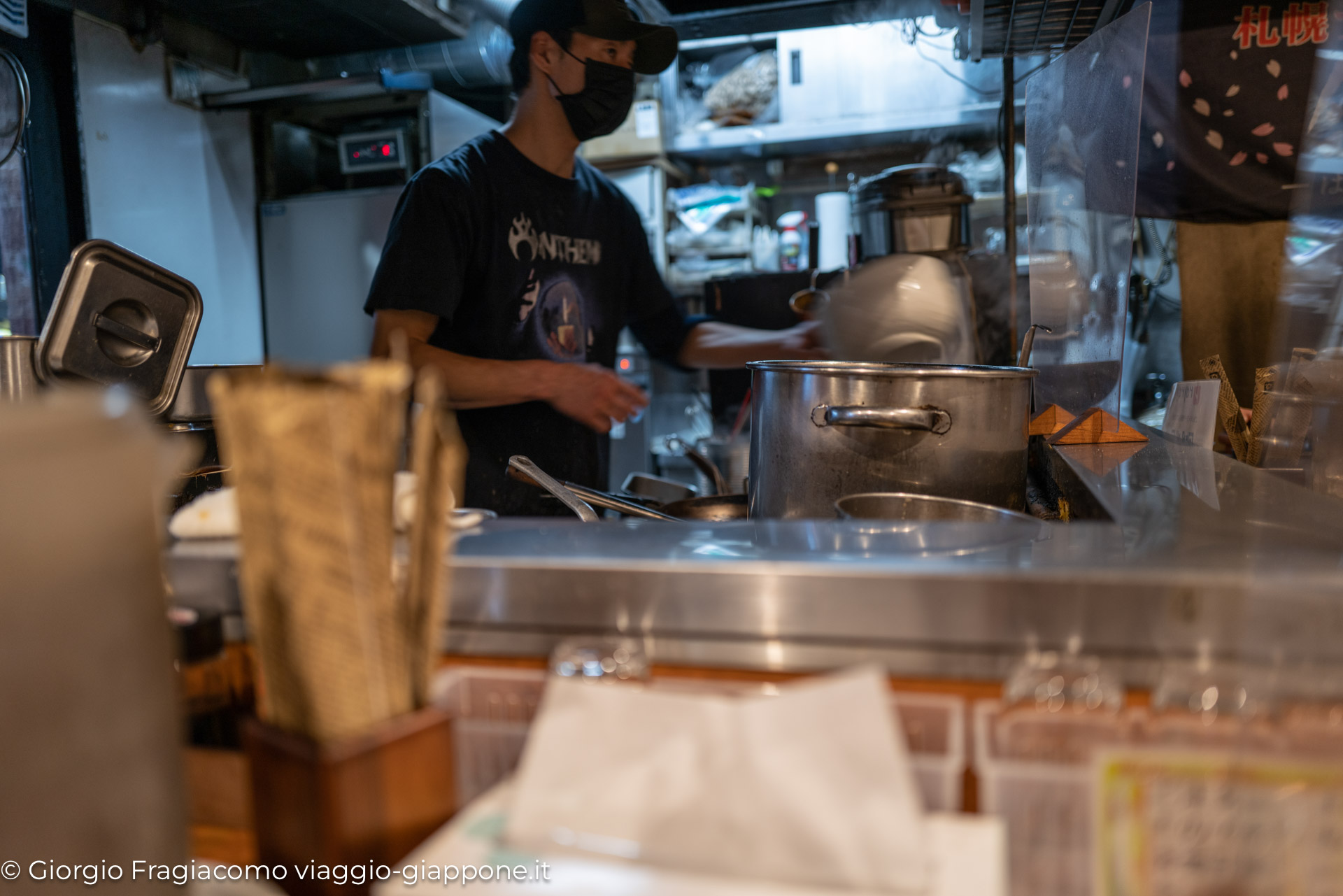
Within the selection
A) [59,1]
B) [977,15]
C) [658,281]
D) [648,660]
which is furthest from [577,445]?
[59,1]

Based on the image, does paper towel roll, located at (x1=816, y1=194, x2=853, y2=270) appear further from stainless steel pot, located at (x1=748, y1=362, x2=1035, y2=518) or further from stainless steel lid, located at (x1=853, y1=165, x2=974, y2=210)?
stainless steel pot, located at (x1=748, y1=362, x2=1035, y2=518)

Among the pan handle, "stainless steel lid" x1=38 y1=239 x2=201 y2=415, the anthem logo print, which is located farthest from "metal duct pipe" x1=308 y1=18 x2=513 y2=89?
the pan handle

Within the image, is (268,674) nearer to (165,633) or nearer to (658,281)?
(165,633)

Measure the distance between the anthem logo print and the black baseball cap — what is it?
415 millimetres

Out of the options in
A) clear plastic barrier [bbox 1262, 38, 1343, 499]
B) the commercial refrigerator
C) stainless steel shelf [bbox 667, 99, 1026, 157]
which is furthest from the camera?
stainless steel shelf [bbox 667, 99, 1026, 157]

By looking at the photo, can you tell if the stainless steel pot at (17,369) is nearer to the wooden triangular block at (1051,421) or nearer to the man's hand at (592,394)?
the man's hand at (592,394)

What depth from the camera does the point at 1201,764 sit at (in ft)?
1.63

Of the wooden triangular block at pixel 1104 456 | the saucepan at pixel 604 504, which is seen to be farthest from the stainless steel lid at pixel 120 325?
the wooden triangular block at pixel 1104 456

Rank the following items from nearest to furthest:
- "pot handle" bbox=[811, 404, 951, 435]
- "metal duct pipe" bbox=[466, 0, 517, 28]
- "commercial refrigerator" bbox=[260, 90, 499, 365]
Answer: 1. "pot handle" bbox=[811, 404, 951, 435]
2. "metal duct pipe" bbox=[466, 0, 517, 28]
3. "commercial refrigerator" bbox=[260, 90, 499, 365]

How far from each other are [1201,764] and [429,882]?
0.46 m

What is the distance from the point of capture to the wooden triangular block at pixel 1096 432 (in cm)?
149

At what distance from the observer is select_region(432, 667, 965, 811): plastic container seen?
57 centimetres

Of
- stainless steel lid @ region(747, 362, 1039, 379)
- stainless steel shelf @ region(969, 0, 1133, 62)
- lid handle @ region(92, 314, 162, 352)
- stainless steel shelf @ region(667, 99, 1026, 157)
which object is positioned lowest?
stainless steel lid @ region(747, 362, 1039, 379)

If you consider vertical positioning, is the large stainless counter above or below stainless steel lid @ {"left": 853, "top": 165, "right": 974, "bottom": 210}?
below
